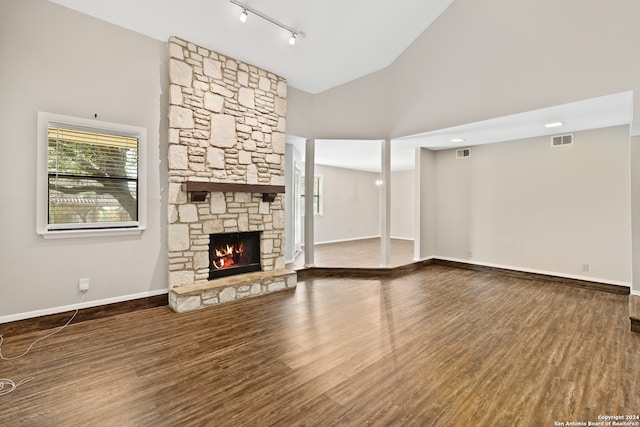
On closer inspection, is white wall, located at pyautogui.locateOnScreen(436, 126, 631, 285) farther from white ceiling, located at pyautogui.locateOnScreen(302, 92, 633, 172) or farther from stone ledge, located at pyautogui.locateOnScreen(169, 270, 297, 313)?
stone ledge, located at pyautogui.locateOnScreen(169, 270, 297, 313)

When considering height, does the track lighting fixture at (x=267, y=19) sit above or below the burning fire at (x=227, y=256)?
above

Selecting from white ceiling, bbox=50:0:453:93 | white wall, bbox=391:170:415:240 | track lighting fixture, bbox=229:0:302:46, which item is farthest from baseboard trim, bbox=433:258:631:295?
track lighting fixture, bbox=229:0:302:46

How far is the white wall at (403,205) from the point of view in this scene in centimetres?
1055

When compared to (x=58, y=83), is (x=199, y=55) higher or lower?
higher

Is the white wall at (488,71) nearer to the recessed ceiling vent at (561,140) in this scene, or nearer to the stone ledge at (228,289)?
the recessed ceiling vent at (561,140)

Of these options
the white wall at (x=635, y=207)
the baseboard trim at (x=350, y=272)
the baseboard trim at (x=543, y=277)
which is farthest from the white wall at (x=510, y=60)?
the baseboard trim at (x=543, y=277)

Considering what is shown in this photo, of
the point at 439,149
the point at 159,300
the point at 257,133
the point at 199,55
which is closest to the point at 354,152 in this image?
the point at 439,149

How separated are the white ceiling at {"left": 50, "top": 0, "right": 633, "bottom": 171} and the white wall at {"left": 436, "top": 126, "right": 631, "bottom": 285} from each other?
0.40 metres

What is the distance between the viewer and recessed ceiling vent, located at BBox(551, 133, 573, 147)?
16.7 ft

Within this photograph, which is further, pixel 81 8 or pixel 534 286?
pixel 534 286

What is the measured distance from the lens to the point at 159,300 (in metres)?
3.81

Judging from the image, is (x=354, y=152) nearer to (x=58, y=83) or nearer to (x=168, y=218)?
(x=168, y=218)

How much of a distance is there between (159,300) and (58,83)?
2709 mm

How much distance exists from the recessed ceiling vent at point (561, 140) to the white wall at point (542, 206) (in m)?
0.08
